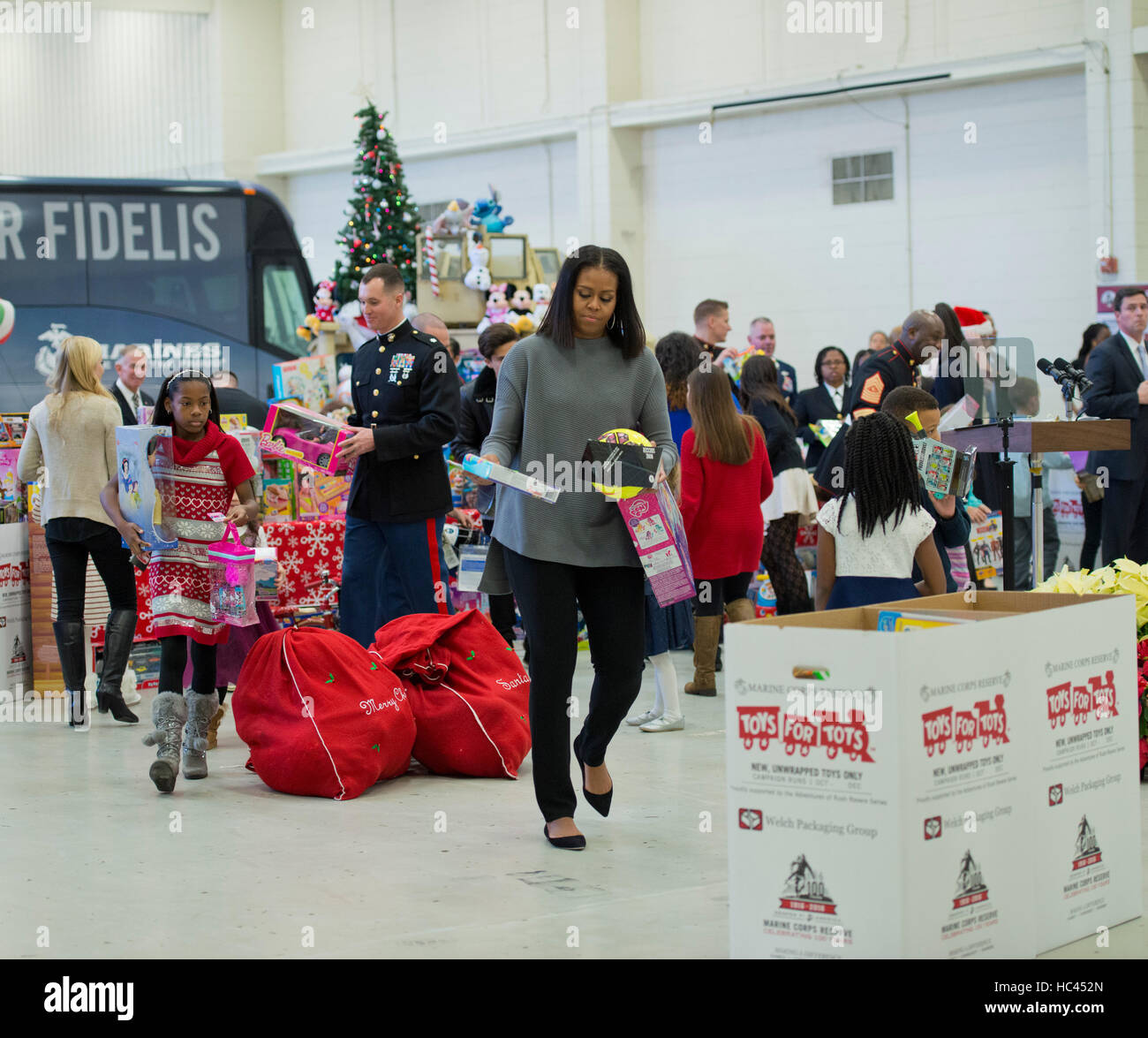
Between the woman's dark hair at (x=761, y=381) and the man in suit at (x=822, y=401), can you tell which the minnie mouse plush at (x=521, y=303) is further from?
the woman's dark hair at (x=761, y=381)

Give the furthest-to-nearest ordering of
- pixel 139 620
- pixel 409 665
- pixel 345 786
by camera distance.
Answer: pixel 139 620, pixel 409 665, pixel 345 786

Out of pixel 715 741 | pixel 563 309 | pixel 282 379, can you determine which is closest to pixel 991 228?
pixel 282 379

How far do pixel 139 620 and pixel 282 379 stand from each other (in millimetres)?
2169

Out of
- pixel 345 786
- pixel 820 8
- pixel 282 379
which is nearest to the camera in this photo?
pixel 345 786

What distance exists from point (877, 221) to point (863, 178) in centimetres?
47

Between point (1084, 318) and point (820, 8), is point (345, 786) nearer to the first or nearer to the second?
point (1084, 318)

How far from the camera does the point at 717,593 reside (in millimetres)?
6102

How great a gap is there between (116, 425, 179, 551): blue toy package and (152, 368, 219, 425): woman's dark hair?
61 mm

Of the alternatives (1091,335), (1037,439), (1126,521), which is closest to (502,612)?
(1037,439)

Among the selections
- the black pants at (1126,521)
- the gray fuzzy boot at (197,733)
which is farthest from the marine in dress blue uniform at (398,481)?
the black pants at (1126,521)

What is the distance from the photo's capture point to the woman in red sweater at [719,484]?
5.90 meters

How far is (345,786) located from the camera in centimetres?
441

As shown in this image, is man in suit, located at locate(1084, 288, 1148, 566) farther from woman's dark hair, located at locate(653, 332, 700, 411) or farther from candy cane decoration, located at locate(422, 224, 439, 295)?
candy cane decoration, located at locate(422, 224, 439, 295)

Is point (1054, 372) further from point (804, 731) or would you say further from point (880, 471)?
point (804, 731)
